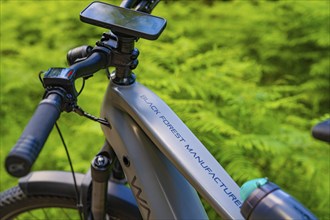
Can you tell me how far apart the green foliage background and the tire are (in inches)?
22.5

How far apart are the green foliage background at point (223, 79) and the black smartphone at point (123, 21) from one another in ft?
3.48

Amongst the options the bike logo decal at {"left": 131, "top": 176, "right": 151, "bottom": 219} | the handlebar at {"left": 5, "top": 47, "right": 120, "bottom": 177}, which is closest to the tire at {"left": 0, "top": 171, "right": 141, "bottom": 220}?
the bike logo decal at {"left": 131, "top": 176, "right": 151, "bottom": 219}

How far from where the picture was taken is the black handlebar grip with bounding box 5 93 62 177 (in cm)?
73

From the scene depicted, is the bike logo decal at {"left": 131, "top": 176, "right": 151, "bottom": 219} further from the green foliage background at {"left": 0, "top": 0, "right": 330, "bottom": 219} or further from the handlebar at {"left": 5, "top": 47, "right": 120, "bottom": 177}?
the green foliage background at {"left": 0, "top": 0, "right": 330, "bottom": 219}

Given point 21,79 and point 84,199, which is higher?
point 84,199

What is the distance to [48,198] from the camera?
1.55m

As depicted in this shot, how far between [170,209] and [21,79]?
6.33ft

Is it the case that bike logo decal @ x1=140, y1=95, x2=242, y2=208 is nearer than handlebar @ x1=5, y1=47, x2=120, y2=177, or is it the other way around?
handlebar @ x1=5, y1=47, x2=120, y2=177

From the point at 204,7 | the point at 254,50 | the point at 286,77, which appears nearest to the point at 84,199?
the point at 286,77

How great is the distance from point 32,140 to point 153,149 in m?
0.48

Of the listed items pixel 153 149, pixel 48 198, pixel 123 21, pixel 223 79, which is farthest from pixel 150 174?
pixel 223 79

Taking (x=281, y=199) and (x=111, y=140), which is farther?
(x=111, y=140)

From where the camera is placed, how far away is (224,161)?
6.81 feet

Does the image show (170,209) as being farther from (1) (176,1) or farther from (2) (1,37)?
(1) (176,1)
